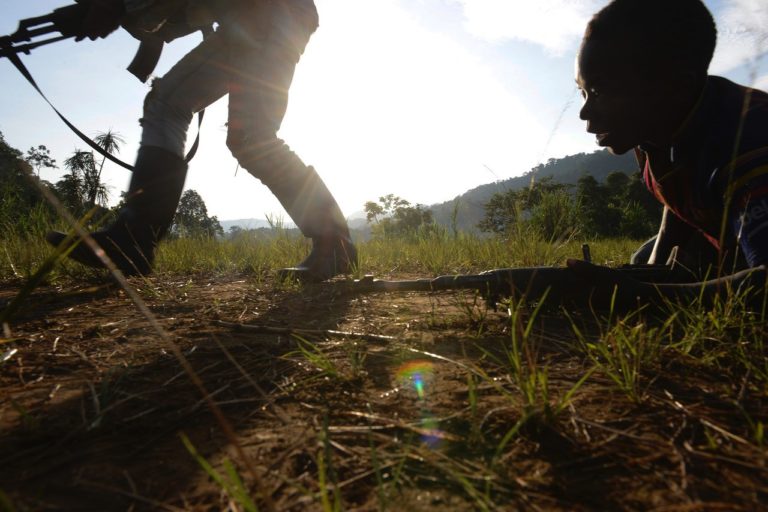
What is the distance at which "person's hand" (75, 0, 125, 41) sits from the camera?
2.64 m

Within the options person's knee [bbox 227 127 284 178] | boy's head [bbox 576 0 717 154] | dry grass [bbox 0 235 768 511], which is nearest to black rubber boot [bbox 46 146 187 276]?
person's knee [bbox 227 127 284 178]

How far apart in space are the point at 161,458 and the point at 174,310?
1.44 meters

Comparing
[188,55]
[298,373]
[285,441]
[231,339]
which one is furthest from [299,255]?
[285,441]

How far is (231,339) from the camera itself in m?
1.44

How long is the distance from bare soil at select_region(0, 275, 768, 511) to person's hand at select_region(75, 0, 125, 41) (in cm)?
244

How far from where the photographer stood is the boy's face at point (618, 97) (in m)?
1.65

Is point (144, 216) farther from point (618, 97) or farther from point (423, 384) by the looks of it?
point (618, 97)

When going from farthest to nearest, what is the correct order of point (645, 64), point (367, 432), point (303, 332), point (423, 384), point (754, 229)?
point (645, 64) < point (303, 332) < point (754, 229) < point (423, 384) < point (367, 432)

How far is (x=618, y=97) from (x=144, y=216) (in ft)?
9.22

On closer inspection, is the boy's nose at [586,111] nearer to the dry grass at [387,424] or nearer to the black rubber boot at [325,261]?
the dry grass at [387,424]

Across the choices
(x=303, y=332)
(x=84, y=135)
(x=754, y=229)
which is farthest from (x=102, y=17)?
(x=754, y=229)

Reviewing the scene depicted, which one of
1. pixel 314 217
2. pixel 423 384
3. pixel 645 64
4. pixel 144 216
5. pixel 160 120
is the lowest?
pixel 423 384

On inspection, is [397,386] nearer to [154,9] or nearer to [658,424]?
[658,424]

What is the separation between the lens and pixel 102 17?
267 centimetres
